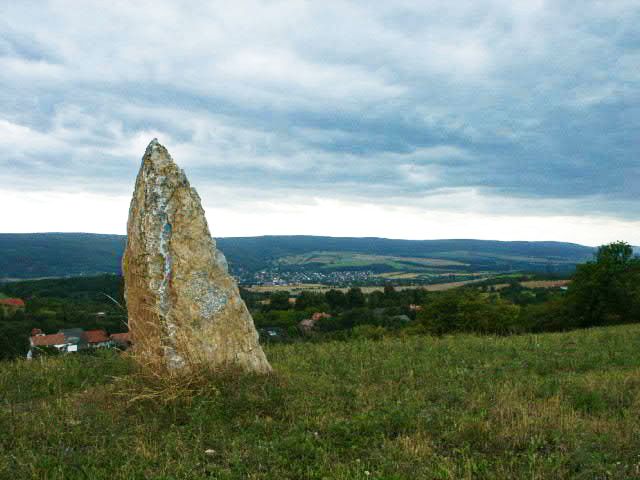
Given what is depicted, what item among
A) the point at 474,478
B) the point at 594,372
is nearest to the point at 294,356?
the point at 594,372

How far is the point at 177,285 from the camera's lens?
29.7 ft

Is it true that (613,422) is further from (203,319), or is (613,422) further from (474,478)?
(203,319)

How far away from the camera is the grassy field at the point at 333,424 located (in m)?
5.54

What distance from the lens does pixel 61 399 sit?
8.38 metres

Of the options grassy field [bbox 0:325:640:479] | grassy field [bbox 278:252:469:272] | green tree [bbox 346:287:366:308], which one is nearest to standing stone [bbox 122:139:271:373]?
grassy field [bbox 0:325:640:479]

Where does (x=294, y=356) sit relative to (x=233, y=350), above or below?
below

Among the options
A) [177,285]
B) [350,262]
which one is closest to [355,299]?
[177,285]

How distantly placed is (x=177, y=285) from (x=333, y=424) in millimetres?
3953

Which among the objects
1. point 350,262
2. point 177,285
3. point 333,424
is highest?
point 177,285

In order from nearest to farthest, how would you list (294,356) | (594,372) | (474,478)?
(474,478), (594,372), (294,356)

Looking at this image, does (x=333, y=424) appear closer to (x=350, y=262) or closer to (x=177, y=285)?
(x=177, y=285)

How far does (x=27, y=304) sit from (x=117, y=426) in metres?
64.1

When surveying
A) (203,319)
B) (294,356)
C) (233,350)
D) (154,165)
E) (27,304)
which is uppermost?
(154,165)

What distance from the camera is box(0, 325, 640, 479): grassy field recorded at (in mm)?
5539
